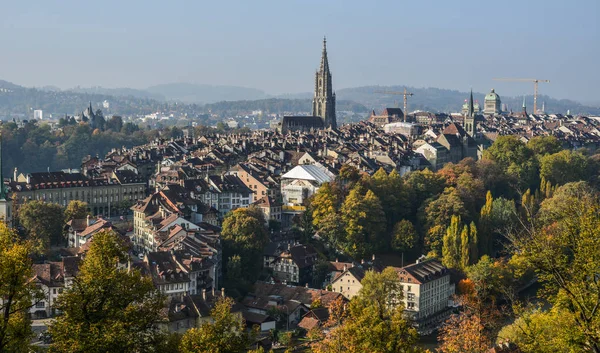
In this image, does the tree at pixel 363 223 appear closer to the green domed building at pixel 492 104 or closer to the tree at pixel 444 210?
the tree at pixel 444 210

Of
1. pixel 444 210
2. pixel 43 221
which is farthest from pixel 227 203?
pixel 444 210

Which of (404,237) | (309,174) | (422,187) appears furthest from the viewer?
(309,174)

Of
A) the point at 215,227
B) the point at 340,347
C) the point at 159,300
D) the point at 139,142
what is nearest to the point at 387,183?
the point at 215,227

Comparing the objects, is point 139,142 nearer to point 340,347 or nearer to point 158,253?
point 158,253

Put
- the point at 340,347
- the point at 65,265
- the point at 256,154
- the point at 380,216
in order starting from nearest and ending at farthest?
the point at 340,347
the point at 65,265
the point at 380,216
the point at 256,154

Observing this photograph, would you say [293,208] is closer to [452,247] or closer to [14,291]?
[452,247]

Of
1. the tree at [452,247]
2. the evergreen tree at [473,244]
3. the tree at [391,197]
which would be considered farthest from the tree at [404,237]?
the evergreen tree at [473,244]
